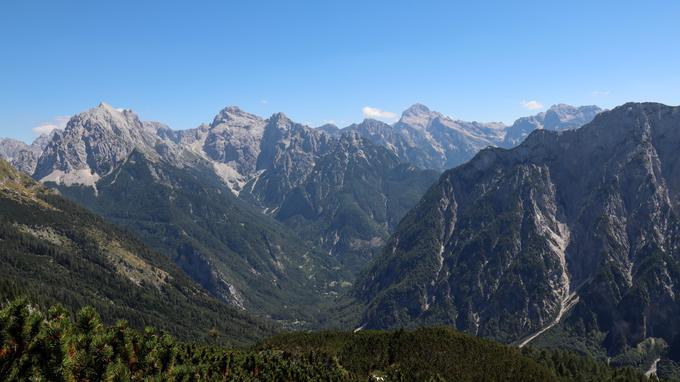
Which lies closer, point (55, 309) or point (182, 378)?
point (55, 309)

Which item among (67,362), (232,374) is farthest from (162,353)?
(232,374)

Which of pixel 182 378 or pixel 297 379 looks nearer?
pixel 182 378

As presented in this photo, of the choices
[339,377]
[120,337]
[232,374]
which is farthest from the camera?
[339,377]

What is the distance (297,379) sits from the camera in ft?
584

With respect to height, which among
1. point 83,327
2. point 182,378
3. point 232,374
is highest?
point 83,327

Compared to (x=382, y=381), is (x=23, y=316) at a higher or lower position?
higher

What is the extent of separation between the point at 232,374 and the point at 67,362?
327 feet

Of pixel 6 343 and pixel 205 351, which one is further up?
pixel 6 343

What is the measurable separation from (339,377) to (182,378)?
117980mm

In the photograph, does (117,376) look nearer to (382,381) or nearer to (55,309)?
(55,309)

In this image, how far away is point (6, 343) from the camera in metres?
61.3

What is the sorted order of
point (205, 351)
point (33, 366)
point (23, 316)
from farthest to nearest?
point (205, 351)
point (23, 316)
point (33, 366)

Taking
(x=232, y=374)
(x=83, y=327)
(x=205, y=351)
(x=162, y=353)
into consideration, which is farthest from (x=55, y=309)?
(x=205, y=351)

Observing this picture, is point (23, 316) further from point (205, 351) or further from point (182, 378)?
point (205, 351)
